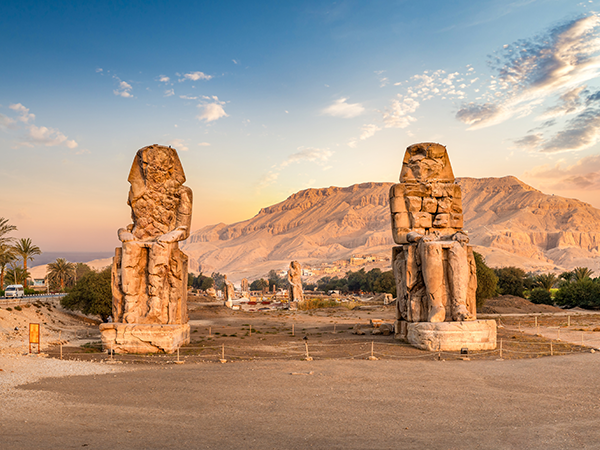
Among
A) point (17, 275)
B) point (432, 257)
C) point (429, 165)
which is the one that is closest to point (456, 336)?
point (432, 257)

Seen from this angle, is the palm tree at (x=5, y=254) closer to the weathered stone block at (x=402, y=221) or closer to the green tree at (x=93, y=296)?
the green tree at (x=93, y=296)

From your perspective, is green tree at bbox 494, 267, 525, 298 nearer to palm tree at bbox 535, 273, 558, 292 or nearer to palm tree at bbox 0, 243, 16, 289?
palm tree at bbox 535, 273, 558, 292

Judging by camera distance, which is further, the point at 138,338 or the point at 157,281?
the point at 157,281

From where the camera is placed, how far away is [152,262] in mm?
11398

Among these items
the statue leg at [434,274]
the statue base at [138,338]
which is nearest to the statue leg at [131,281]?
the statue base at [138,338]

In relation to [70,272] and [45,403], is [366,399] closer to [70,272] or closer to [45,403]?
[45,403]

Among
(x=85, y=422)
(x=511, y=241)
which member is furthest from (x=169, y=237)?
(x=511, y=241)

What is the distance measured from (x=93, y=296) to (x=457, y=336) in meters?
17.8

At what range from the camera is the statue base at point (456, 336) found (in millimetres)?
10703

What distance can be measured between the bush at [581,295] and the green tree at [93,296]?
103ft

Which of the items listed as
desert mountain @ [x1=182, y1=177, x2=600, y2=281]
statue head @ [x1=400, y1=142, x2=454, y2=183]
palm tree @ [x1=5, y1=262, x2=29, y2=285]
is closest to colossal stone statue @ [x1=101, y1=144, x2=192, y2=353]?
statue head @ [x1=400, y1=142, x2=454, y2=183]

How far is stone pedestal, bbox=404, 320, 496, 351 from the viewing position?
35.1 ft

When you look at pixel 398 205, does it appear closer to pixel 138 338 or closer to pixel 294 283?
pixel 138 338

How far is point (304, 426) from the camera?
216 inches
